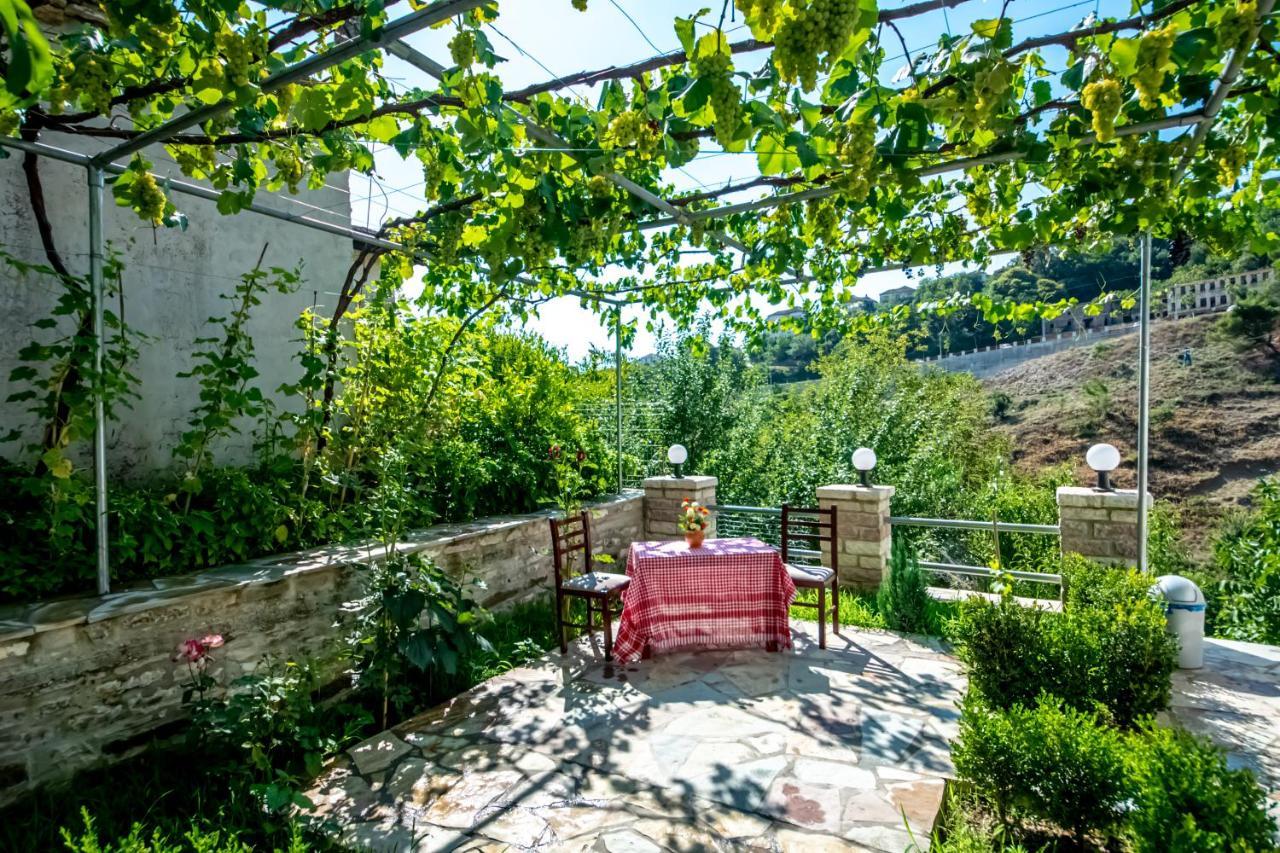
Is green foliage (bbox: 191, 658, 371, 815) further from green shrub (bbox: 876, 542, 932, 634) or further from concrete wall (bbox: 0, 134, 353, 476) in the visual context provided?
green shrub (bbox: 876, 542, 932, 634)

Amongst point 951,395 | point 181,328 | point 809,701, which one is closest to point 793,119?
point 809,701

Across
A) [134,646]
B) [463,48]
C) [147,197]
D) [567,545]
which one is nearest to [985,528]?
[567,545]

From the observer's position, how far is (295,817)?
2.23 m

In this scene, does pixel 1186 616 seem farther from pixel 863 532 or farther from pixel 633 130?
pixel 633 130

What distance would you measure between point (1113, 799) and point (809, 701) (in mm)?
1563

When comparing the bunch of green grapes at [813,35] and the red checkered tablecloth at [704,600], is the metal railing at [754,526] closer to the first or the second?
the red checkered tablecloth at [704,600]

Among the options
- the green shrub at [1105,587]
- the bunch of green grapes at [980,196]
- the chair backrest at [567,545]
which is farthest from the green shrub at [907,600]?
the bunch of green grapes at [980,196]

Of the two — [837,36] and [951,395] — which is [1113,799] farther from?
[951,395]

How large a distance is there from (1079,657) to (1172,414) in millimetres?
18984

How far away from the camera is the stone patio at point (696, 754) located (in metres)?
2.28

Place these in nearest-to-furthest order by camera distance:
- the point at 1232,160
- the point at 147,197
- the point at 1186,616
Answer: the point at 1232,160, the point at 147,197, the point at 1186,616

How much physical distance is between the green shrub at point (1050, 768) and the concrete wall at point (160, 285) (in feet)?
11.9

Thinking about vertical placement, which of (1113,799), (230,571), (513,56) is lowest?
(1113,799)

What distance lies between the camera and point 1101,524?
425cm
